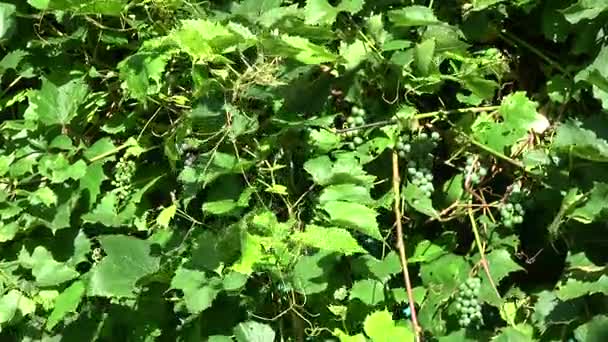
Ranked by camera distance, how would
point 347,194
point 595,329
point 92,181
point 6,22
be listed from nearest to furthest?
point 595,329, point 347,194, point 92,181, point 6,22

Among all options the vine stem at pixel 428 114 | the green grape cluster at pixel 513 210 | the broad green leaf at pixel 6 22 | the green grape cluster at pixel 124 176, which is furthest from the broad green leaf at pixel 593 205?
the broad green leaf at pixel 6 22

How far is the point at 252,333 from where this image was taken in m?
2.01

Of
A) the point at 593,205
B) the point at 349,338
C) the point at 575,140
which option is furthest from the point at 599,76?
the point at 349,338

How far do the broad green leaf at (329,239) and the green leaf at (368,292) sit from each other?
9 cm

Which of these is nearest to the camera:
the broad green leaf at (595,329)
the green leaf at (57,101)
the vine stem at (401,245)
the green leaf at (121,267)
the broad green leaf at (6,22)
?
the broad green leaf at (595,329)

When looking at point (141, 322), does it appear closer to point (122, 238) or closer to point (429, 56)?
point (122, 238)

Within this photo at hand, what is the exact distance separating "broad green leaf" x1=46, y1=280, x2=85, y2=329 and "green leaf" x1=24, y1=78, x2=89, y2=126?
365mm

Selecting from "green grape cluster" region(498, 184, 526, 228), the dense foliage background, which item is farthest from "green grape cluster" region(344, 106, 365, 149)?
"green grape cluster" region(498, 184, 526, 228)

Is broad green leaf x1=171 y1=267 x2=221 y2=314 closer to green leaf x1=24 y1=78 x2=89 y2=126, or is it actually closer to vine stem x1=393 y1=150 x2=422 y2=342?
vine stem x1=393 y1=150 x2=422 y2=342

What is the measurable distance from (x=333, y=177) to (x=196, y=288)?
350 millimetres

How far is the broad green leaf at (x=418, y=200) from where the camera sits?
2.00 metres

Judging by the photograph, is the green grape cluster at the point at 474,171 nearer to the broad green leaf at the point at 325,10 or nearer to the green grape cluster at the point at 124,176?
the broad green leaf at the point at 325,10

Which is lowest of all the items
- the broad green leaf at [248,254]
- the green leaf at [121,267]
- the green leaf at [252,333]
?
the green leaf at [252,333]

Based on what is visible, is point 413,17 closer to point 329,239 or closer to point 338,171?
point 338,171
